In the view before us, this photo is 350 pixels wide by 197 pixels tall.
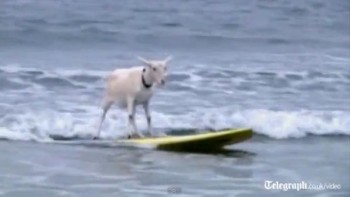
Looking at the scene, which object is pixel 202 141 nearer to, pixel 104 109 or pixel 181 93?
pixel 104 109

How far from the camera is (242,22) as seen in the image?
2639 cm

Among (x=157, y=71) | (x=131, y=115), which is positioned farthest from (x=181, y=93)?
(x=157, y=71)

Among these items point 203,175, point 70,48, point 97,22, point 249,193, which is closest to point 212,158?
point 203,175

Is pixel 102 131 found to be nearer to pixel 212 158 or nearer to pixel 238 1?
pixel 212 158

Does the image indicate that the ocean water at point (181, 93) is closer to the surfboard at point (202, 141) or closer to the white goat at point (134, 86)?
the surfboard at point (202, 141)

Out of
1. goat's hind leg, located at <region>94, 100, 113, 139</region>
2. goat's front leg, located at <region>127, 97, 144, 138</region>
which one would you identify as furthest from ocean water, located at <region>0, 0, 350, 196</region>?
goat's front leg, located at <region>127, 97, 144, 138</region>

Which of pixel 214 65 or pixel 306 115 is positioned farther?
pixel 214 65

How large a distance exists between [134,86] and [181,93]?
3689 mm

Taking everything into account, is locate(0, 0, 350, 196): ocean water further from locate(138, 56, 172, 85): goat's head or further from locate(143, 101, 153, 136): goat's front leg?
locate(138, 56, 172, 85): goat's head

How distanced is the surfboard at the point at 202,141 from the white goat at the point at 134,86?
50 centimetres

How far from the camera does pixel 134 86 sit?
1221cm

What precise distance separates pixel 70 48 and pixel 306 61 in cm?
425

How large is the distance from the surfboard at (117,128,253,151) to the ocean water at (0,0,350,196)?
0.18m

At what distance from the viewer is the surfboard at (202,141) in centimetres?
1188
